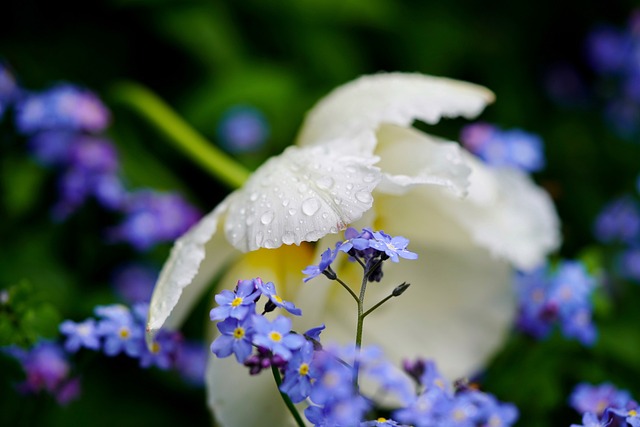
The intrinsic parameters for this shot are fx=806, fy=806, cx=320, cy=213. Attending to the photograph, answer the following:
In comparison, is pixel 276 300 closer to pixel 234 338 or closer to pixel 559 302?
pixel 234 338

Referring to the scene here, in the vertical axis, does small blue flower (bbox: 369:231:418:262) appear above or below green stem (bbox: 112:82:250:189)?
below

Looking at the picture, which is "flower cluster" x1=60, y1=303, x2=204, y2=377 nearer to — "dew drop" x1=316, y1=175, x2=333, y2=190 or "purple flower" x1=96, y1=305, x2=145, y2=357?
"purple flower" x1=96, y1=305, x2=145, y2=357

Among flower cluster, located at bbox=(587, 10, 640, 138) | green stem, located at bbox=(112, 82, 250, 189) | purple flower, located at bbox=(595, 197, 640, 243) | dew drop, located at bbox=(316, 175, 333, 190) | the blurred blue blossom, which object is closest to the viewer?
dew drop, located at bbox=(316, 175, 333, 190)

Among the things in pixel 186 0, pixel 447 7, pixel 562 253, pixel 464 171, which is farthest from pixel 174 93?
pixel 464 171

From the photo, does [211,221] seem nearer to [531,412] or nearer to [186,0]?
[531,412]

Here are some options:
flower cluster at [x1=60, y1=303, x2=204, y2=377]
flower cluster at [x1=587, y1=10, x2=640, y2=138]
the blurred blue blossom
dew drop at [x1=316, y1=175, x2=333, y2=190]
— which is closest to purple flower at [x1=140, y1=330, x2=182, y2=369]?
flower cluster at [x1=60, y1=303, x2=204, y2=377]

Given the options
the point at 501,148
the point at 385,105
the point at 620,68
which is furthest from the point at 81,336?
the point at 620,68

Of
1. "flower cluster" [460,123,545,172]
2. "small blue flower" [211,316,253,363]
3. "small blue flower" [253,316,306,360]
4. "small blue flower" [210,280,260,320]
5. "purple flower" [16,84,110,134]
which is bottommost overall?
"small blue flower" [253,316,306,360]
